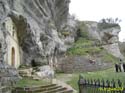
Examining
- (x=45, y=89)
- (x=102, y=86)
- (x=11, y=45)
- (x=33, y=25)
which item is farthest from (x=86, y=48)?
(x=102, y=86)

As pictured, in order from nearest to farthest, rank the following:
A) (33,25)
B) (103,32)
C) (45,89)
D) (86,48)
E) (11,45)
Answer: (45,89), (11,45), (33,25), (86,48), (103,32)

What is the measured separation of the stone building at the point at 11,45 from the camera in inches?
779

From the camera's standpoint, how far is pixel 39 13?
25625mm

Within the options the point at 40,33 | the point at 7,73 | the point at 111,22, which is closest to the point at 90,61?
the point at 40,33

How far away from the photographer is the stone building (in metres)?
19.8

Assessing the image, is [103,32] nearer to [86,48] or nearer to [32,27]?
[86,48]

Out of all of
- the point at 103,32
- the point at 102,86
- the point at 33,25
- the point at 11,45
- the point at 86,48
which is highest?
the point at 103,32

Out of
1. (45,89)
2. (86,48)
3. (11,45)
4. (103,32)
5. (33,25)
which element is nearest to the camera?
→ (45,89)

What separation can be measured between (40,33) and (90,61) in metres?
9.86

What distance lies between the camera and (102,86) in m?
7.39

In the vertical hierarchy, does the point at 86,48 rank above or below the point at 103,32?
below

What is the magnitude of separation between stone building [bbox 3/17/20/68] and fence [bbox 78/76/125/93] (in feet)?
38.0

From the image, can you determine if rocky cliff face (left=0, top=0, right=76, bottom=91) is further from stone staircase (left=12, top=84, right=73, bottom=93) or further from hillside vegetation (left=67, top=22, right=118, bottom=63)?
hillside vegetation (left=67, top=22, right=118, bottom=63)

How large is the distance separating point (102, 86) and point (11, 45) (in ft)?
46.9
